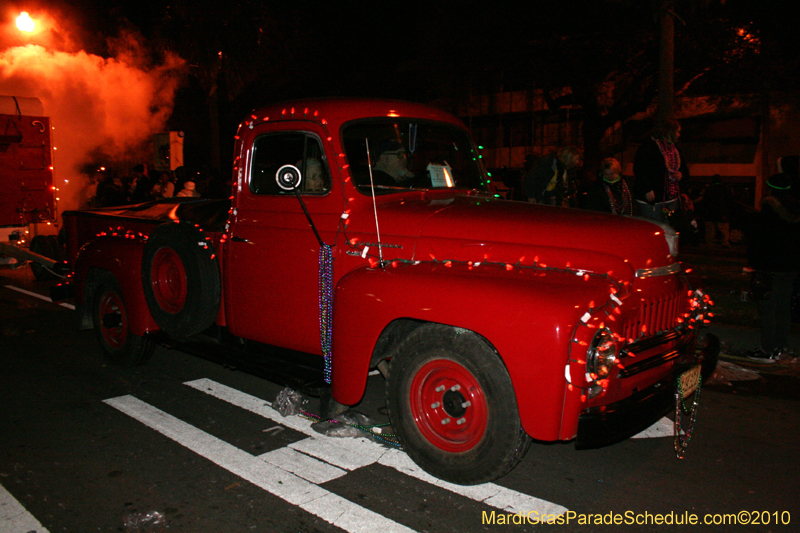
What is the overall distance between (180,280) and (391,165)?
2.03 m

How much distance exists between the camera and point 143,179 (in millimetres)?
12211

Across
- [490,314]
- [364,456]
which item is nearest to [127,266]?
[364,456]

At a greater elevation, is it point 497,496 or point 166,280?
point 166,280

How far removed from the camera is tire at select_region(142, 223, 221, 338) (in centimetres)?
479

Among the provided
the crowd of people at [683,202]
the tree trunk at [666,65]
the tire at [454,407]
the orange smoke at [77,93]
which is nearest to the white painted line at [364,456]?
the tire at [454,407]

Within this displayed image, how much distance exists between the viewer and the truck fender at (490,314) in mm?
3100

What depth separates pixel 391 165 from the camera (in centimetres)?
442

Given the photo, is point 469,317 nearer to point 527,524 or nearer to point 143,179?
point 527,524

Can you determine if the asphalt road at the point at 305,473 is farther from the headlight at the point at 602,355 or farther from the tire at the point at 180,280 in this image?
the headlight at the point at 602,355

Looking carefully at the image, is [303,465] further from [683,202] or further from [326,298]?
[683,202]

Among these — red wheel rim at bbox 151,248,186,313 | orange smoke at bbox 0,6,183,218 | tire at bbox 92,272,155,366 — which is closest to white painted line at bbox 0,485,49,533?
red wheel rim at bbox 151,248,186,313

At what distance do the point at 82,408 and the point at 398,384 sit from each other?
2797mm

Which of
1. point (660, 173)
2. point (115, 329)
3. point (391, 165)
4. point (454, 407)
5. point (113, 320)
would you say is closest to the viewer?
point (454, 407)

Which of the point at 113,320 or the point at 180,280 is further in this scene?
the point at 113,320
